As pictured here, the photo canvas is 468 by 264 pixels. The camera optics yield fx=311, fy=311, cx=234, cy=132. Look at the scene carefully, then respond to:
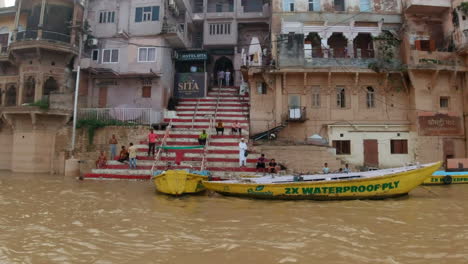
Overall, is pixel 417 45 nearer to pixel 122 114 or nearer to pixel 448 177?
pixel 448 177

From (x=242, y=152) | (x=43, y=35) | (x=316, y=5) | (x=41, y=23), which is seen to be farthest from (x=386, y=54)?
(x=41, y=23)

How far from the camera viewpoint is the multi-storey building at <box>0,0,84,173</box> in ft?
63.7

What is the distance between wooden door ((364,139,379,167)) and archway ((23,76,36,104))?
22.9m

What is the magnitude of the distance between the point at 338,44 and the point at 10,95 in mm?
25397

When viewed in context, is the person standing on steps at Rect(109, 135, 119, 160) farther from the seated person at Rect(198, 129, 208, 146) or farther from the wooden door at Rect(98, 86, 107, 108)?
the wooden door at Rect(98, 86, 107, 108)

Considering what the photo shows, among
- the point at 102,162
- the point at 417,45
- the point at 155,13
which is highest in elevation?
the point at 155,13

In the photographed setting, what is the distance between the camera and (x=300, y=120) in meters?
20.6

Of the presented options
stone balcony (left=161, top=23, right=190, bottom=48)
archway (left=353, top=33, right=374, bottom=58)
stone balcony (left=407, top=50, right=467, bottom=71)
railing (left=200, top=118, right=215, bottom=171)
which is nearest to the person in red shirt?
railing (left=200, top=118, right=215, bottom=171)

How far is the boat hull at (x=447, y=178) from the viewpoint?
14.9 m

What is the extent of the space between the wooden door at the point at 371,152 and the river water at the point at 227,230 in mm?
9806

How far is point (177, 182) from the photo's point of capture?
10727 millimetres

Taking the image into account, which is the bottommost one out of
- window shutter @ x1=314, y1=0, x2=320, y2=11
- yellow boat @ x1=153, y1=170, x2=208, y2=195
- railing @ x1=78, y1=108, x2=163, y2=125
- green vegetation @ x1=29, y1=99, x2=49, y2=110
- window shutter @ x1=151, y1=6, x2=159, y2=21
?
yellow boat @ x1=153, y1=170, x2=208, y2=195

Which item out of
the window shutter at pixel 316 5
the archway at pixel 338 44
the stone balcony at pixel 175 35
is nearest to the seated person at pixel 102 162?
the stone balcony at pixel 175 35

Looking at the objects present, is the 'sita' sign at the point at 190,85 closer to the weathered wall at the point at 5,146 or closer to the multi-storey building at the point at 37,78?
the multi-storey building at the point at 37,78
